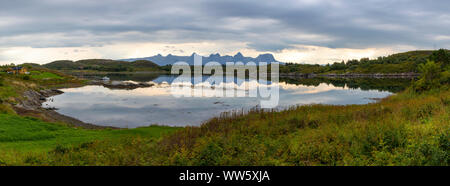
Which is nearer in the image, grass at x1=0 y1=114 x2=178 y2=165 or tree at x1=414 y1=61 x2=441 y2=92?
grass at x1=0 y1=114 x2=178 y2=165

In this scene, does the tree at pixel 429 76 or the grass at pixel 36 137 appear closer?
the grass at pixel 36 137

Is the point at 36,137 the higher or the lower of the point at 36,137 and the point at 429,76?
the lower

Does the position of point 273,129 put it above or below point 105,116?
above

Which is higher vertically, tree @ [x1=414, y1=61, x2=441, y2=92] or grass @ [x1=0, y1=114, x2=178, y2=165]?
tree @ [x1=414, y1=61, x2=441, y2=92]

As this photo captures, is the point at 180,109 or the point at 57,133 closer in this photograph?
the point at 57,133

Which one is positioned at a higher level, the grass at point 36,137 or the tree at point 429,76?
the tree at point 429,76

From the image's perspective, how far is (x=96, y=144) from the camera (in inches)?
685

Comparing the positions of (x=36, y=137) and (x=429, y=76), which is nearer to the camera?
(x=36, y=137)
